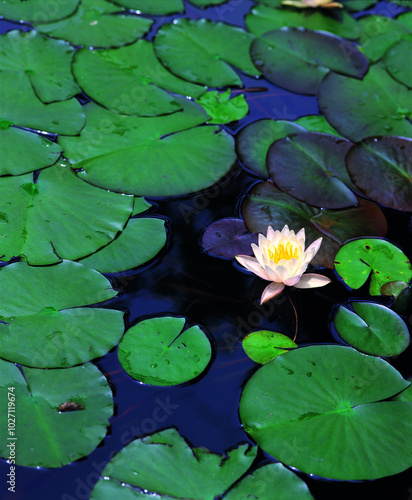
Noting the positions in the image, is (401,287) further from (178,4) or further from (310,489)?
(178,4)

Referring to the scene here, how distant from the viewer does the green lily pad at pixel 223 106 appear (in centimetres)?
293

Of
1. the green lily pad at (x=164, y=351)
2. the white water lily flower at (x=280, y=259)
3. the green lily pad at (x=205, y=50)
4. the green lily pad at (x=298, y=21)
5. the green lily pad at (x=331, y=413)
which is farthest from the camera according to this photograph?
the green lily pad at (x=298, y=21)

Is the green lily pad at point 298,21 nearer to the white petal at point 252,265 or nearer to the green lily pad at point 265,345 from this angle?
the white petal at point 252,265

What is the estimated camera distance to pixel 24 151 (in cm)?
250

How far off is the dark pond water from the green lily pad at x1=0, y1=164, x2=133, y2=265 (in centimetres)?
22

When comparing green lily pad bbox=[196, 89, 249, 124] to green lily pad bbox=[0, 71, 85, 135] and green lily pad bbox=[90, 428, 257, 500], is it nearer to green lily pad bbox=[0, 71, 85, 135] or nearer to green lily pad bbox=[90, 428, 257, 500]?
green lily pad bbox=[0, 71, 85, 135]

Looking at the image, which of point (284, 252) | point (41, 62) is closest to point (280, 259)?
point (284, 252)

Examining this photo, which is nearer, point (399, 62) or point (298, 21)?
point (399, 62)

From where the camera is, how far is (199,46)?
10.8 feet

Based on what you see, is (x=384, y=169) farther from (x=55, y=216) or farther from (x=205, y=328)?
(x=55, y=216)

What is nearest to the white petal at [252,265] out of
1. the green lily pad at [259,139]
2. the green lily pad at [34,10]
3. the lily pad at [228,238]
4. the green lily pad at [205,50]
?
the lily pad at [228,238]

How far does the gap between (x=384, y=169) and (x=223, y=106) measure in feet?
3.26

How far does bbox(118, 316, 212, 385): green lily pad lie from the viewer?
1.84 meters

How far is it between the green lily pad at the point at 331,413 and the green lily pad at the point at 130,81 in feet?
5.44
